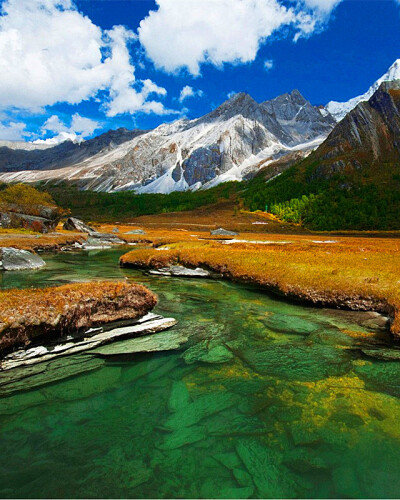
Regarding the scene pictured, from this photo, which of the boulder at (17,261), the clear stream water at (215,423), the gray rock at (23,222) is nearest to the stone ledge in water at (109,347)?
the clear stream water at (215,423)

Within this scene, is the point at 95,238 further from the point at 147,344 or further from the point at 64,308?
the point at 147,344

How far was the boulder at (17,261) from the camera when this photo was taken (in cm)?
3641

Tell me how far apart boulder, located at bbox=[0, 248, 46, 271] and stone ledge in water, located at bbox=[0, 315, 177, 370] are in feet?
92.1

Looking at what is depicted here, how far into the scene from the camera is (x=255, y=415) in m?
9.27

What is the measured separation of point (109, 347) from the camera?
1312 centimetres

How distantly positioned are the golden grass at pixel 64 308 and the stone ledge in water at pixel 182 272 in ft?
48.3

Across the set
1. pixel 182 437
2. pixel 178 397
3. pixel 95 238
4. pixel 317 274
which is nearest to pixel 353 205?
pixel 95 238

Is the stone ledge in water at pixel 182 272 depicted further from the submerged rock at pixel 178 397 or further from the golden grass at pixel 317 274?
the submerged rock at pixel 178 397

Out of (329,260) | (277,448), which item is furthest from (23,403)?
(329,260)

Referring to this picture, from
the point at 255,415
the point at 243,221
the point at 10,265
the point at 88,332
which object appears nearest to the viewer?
the point at 255,415

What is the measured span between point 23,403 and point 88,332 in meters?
4.08

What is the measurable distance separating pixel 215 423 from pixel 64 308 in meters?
7.75

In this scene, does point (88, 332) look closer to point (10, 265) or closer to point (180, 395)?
point (180, 395)

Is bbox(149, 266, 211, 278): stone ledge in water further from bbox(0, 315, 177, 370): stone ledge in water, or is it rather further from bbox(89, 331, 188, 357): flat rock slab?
bbox(89, 331, 188, 357): flat rock slab
